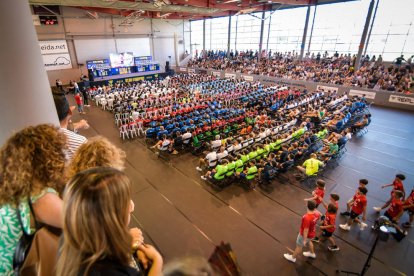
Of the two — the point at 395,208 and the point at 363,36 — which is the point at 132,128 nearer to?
the point at 395,208

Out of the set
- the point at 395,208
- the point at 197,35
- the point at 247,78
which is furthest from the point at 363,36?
Answer: the point at 197,35

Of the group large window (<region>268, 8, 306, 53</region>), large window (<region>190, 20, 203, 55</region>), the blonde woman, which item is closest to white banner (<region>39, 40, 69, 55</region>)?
large window (<region>190, 20, 203, 55</region>)

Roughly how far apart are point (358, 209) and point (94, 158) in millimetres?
5690

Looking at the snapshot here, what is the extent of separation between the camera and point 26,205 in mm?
1436

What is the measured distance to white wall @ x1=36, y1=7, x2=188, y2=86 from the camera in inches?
856

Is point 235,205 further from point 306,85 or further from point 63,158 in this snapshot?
point 306,85

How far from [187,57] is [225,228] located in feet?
105

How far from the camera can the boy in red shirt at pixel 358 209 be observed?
5.02 meters

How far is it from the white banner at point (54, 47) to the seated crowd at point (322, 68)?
15.4m

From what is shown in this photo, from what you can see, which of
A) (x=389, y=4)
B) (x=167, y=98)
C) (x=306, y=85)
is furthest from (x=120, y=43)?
(x=389, y=4)

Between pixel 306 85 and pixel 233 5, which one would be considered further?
pixel 233 5

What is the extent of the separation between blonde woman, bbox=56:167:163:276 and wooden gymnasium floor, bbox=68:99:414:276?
3838mm

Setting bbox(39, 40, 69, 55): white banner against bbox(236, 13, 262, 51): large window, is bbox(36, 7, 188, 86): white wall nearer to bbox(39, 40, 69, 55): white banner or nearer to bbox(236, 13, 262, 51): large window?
bbox(39, 40, 69, 55): white banner

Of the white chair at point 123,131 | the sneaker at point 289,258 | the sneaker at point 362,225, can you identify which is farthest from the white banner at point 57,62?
the sneaker at point 362,225
